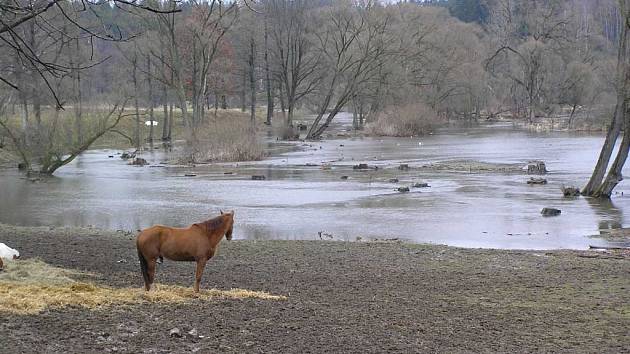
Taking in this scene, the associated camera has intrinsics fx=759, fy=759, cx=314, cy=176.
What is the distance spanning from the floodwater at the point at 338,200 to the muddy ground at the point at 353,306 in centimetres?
467

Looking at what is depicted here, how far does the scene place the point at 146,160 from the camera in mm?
45969

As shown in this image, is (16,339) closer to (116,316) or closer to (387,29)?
(116,316)

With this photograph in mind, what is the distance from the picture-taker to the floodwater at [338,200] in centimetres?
1911

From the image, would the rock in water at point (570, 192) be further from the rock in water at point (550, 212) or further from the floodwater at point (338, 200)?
the rock in water at point (550, 212)

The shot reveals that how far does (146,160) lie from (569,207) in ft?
94.4

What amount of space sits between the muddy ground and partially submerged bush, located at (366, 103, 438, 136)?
55706 millimetres

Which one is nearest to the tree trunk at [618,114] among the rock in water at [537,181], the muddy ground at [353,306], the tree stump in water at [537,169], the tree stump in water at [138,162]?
the rock in water at [537,181]

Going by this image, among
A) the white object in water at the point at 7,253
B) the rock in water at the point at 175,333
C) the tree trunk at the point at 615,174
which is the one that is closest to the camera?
the rock in water at the point at 175,333

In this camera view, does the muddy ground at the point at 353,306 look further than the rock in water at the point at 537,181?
No

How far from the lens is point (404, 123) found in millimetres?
69500

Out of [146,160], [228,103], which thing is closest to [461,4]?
[228,103]

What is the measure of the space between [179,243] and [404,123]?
6281 centimetres

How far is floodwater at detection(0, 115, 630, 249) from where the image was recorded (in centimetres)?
Result: 1911

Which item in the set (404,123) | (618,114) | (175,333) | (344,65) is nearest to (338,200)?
(618,114)
